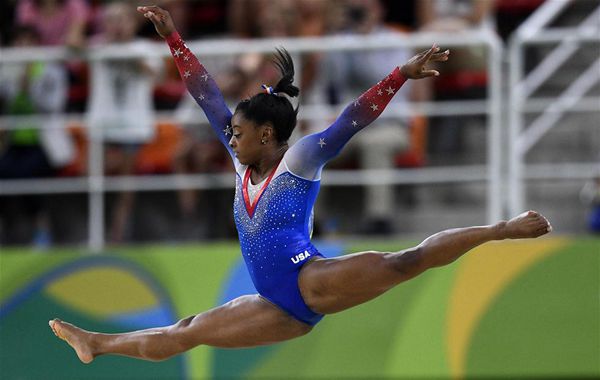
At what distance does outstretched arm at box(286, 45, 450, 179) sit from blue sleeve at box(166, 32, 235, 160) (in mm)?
427

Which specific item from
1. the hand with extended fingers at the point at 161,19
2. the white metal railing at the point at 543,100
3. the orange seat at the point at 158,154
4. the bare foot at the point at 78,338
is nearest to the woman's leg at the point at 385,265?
the bare foot at the point at 78,338

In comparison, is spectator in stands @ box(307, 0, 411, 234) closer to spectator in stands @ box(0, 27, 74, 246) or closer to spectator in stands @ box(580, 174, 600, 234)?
spectator in stands @ box(580, 174, 600, 234)

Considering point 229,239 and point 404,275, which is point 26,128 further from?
point 404,275

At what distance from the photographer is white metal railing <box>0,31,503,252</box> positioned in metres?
8.30

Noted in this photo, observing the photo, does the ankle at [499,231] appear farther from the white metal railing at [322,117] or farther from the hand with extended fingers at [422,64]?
the white metal railing at [322,117]

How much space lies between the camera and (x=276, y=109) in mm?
5895

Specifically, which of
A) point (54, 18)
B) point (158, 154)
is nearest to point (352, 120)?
point (158, 154)

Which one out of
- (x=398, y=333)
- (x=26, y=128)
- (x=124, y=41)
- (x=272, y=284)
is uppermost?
(x=124, y=41)

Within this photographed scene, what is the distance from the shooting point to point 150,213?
9617mm

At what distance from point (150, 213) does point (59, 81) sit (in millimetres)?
1190

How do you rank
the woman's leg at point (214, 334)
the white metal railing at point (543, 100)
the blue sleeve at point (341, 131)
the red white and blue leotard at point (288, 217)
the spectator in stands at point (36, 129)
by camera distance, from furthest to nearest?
the spectator in stands at point (36, 129) < the white metal railing at point (543, 100) < the woman's leg at point (214, 334) < the red white and blue leotard at point (288, 217) < the blue sleeve at point (341, 131)

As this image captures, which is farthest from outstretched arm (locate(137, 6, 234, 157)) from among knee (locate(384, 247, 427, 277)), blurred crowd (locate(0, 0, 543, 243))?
blurred crowd (locate(0, 0, 543, 243))

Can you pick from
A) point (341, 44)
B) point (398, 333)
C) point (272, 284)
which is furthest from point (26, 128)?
point (272, 284)

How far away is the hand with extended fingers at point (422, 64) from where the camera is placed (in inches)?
219
